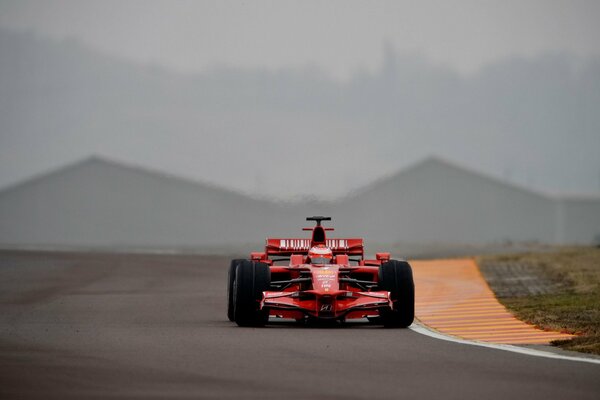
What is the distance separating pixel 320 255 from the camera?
20.9 metres

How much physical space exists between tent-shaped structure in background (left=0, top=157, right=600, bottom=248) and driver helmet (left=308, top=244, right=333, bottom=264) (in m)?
52.0

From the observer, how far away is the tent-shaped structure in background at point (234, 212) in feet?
258

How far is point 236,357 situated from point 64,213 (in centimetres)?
6900

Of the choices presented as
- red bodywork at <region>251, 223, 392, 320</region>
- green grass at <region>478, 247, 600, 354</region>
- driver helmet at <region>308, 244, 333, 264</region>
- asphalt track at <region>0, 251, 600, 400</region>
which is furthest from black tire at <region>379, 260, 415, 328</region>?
green grass at <region>478, 247, 600, 354</region>

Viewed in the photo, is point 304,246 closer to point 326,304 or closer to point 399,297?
point 399,297

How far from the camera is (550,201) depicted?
88.5 m

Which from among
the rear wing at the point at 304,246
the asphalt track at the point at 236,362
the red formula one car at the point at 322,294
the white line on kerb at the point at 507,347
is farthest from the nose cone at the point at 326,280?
the rear wing at the point at 304,246

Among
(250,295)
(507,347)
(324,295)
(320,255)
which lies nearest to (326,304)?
(324,295)

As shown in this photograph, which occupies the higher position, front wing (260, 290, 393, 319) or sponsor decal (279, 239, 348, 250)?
sponsor decal (279, 239, 348, 250)

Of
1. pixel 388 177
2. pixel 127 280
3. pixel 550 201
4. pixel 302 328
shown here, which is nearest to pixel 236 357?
pixel 302 328

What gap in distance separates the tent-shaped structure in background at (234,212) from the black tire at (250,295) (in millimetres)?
53414

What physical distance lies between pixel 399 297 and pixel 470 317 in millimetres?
3138

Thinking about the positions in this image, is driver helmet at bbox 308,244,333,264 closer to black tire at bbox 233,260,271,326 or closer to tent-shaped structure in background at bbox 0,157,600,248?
black tire at bbox 233,260,271,326

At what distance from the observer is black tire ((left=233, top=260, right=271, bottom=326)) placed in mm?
19484
